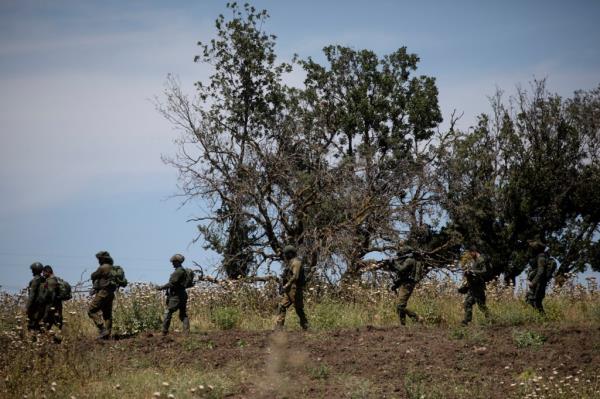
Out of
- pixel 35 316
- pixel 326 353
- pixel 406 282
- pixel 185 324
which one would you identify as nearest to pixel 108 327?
pixel 35 316

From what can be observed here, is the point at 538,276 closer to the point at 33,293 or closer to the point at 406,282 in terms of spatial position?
the point at 406,282

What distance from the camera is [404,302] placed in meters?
16.9

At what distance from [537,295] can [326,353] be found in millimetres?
4915

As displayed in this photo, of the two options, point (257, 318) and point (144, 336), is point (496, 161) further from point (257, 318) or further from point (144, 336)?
point (144, 336)

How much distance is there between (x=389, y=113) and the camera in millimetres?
31047

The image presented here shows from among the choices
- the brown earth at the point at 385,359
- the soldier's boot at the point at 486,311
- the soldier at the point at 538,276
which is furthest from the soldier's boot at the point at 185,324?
the soldier at the point at 538,276

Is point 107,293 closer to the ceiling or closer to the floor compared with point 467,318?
closer to the ceiling

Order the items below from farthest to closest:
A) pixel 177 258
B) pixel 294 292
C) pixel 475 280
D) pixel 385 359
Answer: pixel 177 258
pixel 475 280
pixel 294 292
pixel 385 359

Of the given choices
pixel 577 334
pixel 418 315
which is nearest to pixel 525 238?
pixel 418 315

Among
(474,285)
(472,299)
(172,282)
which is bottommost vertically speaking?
(472,299)

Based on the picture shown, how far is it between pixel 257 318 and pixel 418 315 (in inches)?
147

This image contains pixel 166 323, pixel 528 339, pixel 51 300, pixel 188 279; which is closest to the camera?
pixel 528 339

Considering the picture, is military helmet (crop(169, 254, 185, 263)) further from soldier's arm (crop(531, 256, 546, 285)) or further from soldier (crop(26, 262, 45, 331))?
soldier's arm (crop(531, 256, 546, 285))

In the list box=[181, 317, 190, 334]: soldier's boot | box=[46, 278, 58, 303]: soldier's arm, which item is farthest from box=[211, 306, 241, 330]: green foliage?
box=[46, 278, 58, 303]: soldier's arm
